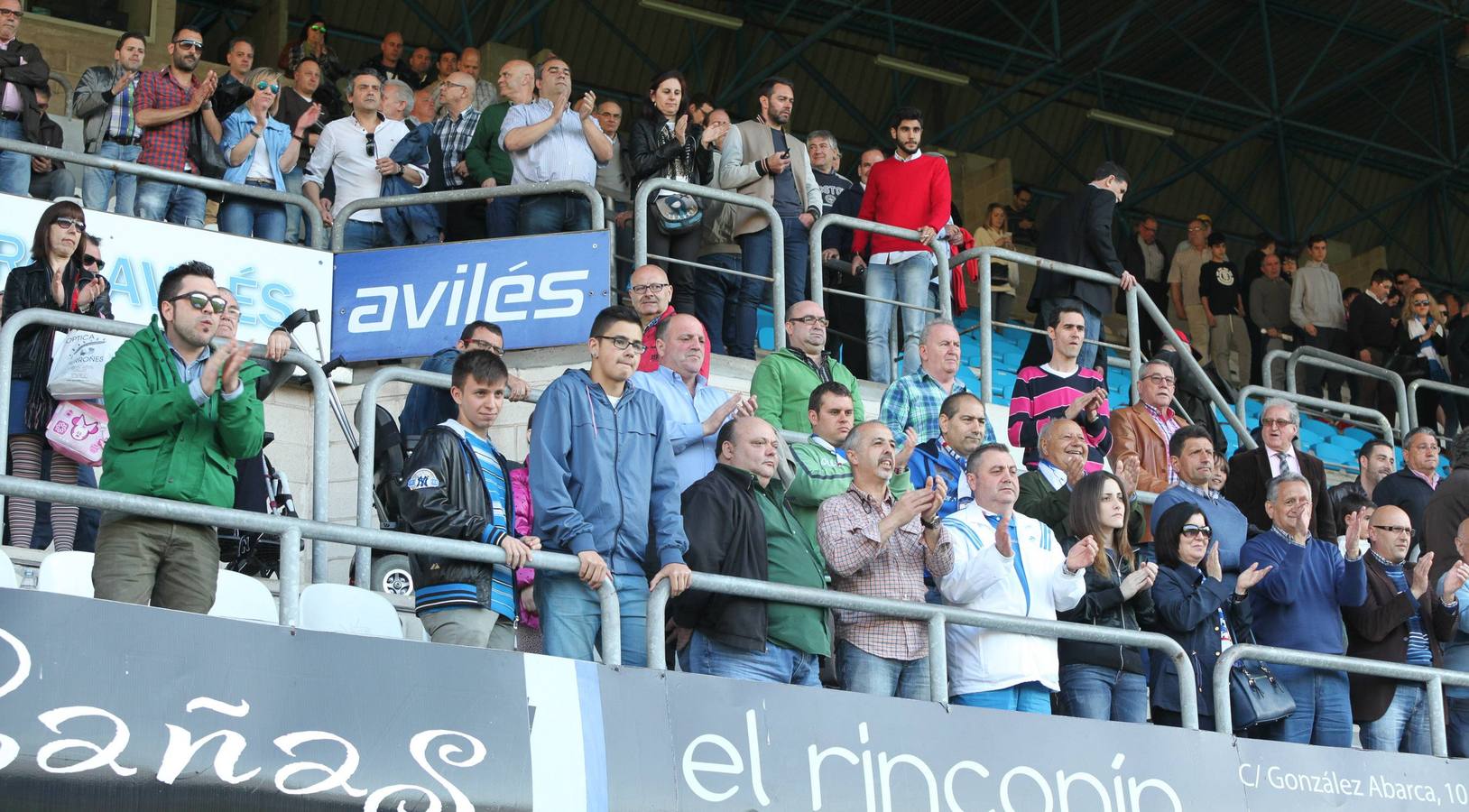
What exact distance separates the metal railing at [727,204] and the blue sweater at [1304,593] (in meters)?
2.69

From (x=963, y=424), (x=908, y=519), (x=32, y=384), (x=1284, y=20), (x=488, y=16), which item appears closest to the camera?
(x=908, y=519)

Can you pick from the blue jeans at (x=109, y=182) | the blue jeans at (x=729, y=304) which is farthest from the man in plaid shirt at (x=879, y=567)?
the blue jeans at (x=109, y=182)

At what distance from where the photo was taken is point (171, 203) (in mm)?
10070

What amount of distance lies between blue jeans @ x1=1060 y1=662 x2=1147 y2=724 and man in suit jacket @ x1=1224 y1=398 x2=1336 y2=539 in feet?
9.03

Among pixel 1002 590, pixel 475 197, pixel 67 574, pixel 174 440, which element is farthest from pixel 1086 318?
pixel 67 574

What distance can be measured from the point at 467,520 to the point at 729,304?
437 centimetres

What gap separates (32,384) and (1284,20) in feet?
58.2

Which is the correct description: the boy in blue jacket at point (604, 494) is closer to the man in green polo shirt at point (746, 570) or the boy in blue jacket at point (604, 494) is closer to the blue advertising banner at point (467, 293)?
the man in green polo shirt at point (746, 570)

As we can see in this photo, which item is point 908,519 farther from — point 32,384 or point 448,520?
point 32,384

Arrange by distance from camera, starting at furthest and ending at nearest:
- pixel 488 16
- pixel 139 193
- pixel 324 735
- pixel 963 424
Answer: pixel 488 16 → pixel 139 193 → pixel 963 424 → pixel 324 735

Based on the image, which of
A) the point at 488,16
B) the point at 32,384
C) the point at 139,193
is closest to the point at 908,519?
the point at 32,384

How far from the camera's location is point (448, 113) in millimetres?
11055

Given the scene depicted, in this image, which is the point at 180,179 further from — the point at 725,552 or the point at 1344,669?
the point at 1344,669

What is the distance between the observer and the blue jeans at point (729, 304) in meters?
10.3
